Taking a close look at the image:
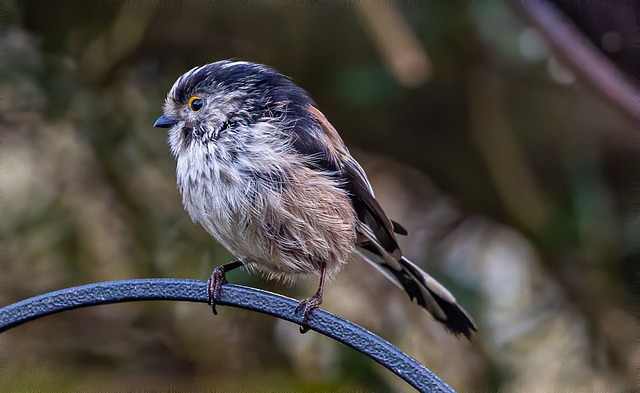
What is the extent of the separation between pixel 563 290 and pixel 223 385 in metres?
1.75

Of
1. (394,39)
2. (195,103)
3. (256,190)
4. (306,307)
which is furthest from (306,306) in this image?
(394,39)

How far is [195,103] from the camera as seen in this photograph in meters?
2.95

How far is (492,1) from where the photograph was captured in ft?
12.7

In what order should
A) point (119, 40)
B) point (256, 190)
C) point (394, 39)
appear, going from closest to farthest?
point (256, 190)
point (394, 39)
point (119, 40)

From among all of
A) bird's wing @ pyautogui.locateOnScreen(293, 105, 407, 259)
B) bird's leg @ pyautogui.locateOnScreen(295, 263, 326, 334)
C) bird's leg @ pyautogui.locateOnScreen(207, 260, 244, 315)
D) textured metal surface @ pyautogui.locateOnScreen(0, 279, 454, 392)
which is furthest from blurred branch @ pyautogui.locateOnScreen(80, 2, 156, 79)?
textured metal surface @ pyautogui.locateOnScreen(0, 279, 454, 392)

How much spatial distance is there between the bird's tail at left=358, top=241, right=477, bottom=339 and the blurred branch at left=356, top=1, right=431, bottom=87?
3.67 feet

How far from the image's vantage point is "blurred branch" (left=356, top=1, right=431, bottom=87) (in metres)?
3.88

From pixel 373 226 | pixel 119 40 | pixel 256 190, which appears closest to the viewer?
pixel 256 190

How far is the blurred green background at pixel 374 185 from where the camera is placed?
12.6 ft

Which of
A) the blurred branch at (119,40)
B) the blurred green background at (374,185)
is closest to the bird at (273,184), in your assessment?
the blurred green background at (374,185)

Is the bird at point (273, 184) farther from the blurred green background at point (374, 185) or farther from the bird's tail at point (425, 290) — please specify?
the blurred green background at point (374, 185)

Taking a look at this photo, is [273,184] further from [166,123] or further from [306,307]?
[166,123]

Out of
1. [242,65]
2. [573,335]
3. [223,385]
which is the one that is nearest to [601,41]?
[573,335]

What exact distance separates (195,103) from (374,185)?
154 centimetres
